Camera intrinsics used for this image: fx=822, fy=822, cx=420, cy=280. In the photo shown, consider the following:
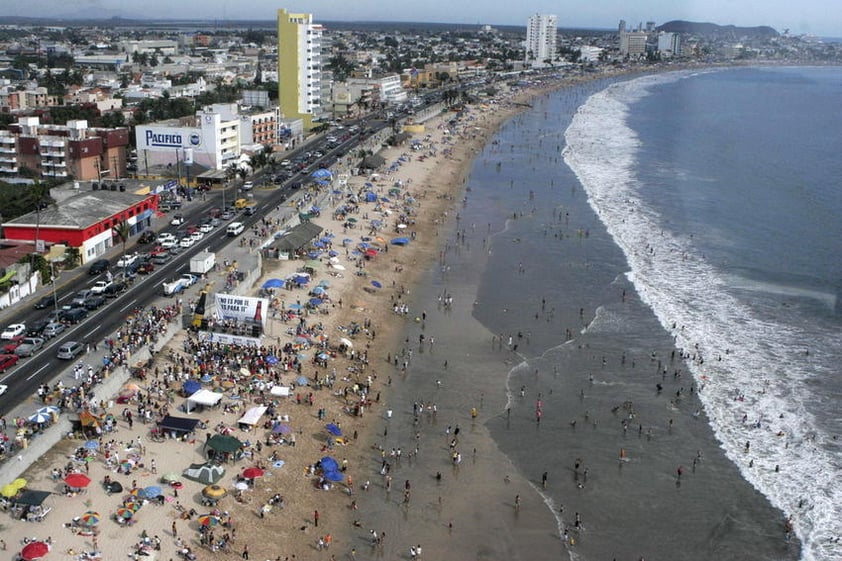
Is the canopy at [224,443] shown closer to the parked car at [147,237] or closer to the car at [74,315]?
the car at [74,315]

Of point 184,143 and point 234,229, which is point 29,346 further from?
point 184,143

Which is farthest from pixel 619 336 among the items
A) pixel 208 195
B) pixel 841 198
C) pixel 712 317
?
pixel 841 198

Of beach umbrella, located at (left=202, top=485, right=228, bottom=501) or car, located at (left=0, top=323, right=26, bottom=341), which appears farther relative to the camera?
car, located at (left=0, top=323, right=26, bottom=341)

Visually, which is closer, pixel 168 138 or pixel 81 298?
pixel 81 298

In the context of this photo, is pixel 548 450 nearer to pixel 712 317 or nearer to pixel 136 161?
pixel 712 317

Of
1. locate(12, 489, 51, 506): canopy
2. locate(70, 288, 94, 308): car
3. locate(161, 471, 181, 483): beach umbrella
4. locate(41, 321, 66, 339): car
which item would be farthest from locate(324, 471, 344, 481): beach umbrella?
locate(70, 288, 94, 308): car

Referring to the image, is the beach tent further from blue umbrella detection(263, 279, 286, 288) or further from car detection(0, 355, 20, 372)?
blue umbrella detection(263, 279, 286, 288)

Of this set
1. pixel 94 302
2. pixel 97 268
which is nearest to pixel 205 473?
pixel 94 302
